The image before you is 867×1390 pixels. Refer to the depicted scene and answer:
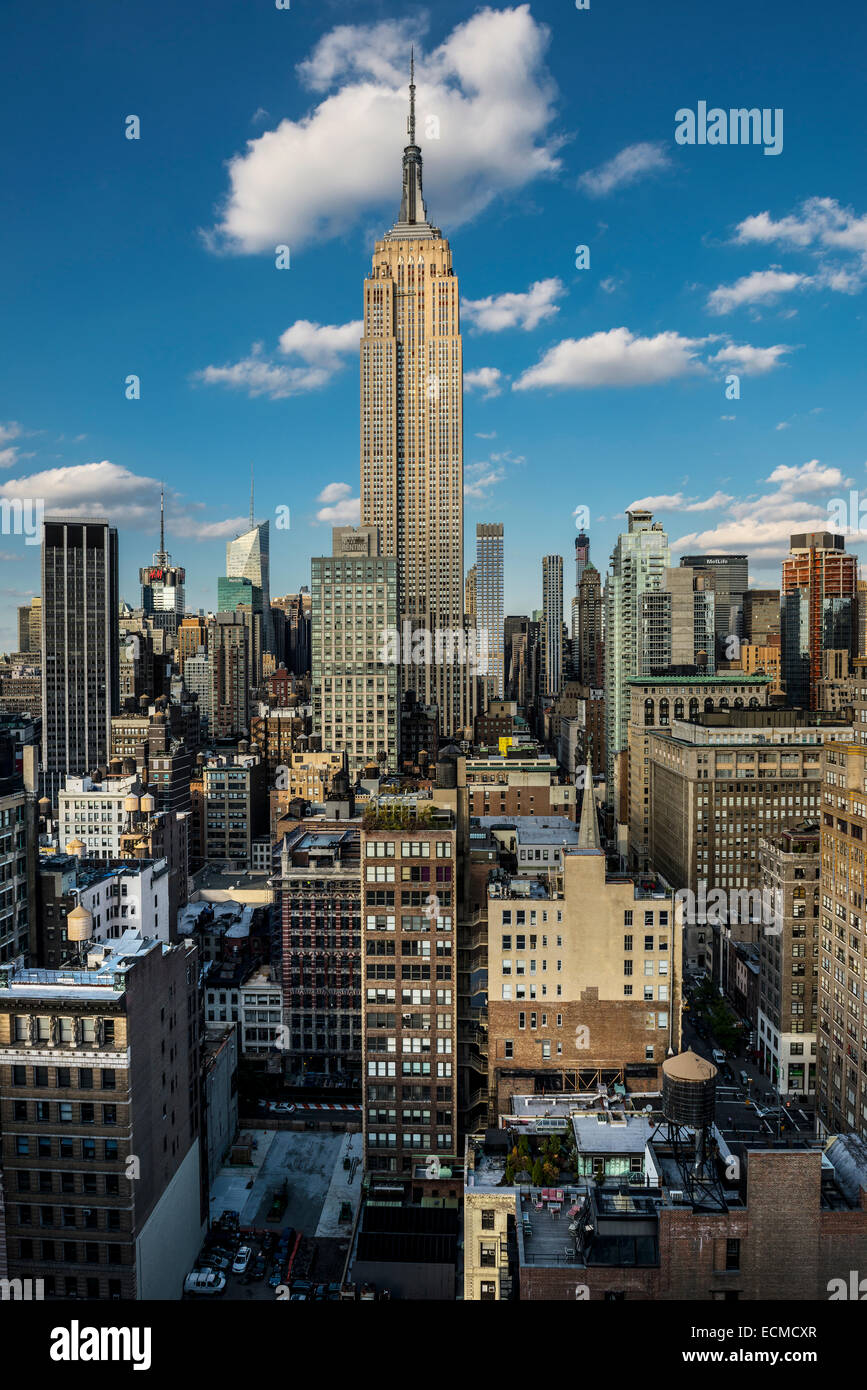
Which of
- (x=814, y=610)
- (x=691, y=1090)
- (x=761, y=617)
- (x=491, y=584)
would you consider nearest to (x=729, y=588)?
(x=761, y=617)

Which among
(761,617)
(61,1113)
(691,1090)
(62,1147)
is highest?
(761,617)

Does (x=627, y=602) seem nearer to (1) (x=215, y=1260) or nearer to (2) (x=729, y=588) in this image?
(2) (x=729, y=588)

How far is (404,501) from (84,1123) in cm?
10117

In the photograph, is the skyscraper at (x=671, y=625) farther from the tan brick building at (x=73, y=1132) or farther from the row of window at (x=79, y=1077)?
the row of window at (x=79, y=1077)

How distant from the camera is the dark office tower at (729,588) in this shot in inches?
5640

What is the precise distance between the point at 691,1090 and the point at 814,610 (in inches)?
4603

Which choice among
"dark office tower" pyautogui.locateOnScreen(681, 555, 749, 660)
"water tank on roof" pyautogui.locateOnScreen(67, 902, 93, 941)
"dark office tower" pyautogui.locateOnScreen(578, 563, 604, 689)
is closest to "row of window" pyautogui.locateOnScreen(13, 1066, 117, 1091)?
"water tank on roof" pyautogui.locateOnScreen(67, 902, 93, 941)

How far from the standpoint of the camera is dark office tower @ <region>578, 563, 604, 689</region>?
15350 centimetres

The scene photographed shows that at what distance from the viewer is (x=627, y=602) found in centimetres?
10238

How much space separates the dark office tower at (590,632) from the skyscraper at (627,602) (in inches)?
1729

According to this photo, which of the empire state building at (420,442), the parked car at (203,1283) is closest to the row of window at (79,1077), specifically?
the parked car at (203,1283)

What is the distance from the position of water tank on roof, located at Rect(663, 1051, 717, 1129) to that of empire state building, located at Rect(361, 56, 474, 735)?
100m
